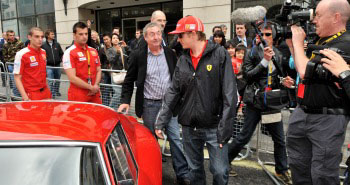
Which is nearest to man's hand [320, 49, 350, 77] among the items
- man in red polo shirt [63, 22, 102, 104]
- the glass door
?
man in red polo shirt [63, 22, 102, 104]

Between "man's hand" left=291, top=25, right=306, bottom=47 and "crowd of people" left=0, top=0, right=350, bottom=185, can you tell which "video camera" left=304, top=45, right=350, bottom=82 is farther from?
"man's hand" left=291, top=25, right=306, bottom=47

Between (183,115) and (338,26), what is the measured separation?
1566 mm

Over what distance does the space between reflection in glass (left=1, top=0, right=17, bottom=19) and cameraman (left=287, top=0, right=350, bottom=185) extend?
1898cm

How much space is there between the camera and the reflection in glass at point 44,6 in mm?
14582

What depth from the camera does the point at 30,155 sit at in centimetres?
167

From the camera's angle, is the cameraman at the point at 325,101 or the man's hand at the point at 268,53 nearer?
the cameraman at the point at 325,101

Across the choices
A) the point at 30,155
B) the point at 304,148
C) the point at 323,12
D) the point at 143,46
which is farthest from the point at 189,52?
the point at 30,155

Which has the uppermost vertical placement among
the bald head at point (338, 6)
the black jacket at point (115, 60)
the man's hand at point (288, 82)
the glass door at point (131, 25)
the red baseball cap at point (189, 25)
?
the glass door at point (131, 25)

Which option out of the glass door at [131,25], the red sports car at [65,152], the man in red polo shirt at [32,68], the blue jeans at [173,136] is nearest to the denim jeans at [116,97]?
the man in red polo shirt at [32,68]

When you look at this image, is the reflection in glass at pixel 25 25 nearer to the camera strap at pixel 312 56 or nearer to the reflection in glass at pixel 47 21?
the reflection in glass at pixel 47 21

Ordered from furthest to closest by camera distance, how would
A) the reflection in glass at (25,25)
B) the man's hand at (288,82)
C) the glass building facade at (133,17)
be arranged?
the reflection in glass at (25,25), the glass building facade at (133,17), the man's hand at (288,82)

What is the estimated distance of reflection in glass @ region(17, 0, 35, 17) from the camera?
1581cm

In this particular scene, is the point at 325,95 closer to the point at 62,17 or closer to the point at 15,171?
the point at 15,171

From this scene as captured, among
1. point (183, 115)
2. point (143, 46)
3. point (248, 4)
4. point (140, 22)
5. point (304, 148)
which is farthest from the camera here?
point (140, 22)
